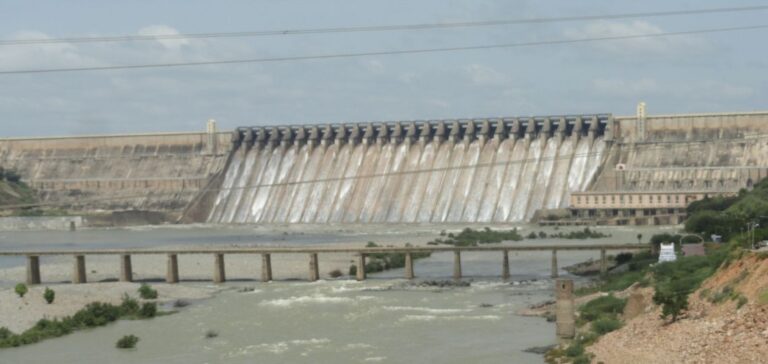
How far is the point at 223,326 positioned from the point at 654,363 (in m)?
19.8

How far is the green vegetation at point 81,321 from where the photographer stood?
45769mm

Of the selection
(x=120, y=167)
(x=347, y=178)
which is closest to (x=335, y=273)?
(x=347, y=178)

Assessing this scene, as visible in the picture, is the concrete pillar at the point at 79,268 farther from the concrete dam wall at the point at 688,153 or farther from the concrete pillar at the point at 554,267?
the concrete dam wall at the point at 688,153

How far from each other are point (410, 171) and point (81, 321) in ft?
252

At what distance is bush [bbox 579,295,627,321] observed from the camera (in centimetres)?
4284

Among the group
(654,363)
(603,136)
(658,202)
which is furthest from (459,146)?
(654,363)

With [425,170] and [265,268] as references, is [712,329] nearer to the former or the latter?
[265,268]

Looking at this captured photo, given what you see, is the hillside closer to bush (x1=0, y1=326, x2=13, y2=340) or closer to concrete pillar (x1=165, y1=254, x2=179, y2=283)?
concrete pillar (x1=165, y1=254, x2=179, y2=283)

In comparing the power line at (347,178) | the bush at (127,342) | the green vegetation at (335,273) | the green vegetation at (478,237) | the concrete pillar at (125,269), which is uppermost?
the power line at (347,178)

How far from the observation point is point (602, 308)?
4369cm

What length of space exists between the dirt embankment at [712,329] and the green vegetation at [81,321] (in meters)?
20.1

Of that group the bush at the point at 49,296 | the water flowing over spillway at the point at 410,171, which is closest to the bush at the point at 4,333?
the bush at the point at 49,296

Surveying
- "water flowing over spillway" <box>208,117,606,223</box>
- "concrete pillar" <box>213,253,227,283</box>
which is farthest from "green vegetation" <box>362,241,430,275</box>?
"water flowing over spillway" <box>208,117,606,223</box>

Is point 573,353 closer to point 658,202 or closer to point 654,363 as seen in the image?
point 654,363
